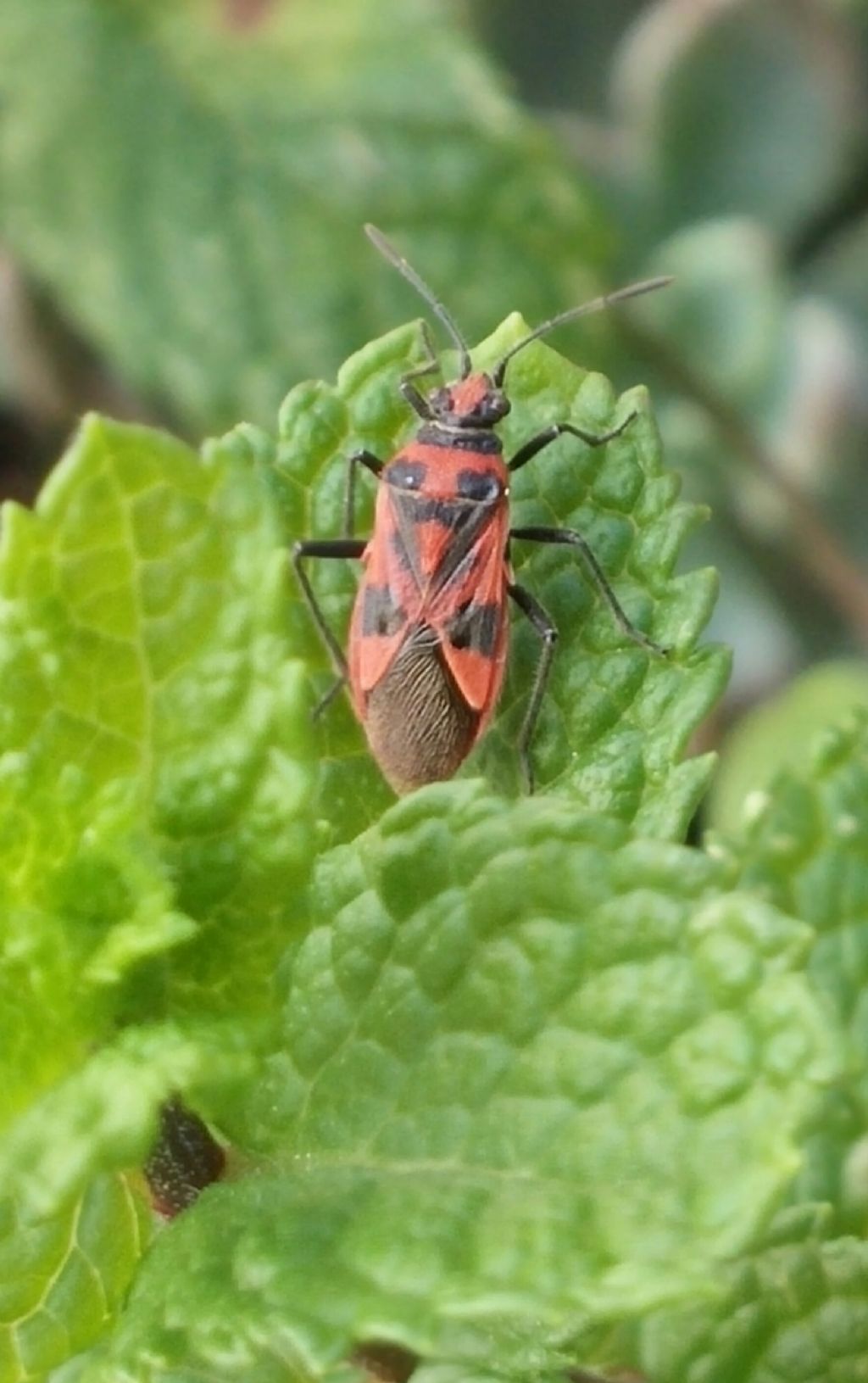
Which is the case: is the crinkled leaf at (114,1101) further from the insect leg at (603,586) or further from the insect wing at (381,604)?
the insect wing at (381,604)

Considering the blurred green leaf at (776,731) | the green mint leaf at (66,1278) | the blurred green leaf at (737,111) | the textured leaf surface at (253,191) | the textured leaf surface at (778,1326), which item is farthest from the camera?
the blurred green leaf at (737,111)

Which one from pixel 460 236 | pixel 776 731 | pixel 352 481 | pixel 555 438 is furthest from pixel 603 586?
pixel 460 236

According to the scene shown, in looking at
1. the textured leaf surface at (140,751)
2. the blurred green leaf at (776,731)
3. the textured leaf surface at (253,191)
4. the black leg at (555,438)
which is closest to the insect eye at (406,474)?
the black leg at (555,438)

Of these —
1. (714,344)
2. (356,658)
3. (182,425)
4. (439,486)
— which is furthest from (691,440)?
(356,658)


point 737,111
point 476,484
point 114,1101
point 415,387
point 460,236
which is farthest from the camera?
point 737,111

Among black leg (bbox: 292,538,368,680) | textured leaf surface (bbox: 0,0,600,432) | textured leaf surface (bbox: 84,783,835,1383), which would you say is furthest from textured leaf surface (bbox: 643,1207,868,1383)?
textured leaf surface (bbox: 0,0,600,432)

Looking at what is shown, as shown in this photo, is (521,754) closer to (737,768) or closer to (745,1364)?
(745,1364)

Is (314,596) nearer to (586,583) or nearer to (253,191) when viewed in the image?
(586,583)
